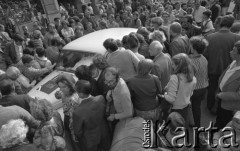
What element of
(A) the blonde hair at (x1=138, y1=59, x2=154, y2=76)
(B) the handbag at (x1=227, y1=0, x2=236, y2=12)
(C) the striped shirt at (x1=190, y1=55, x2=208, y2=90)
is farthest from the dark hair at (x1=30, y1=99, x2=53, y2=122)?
(B) the handbag at (x1=227, y1=0, x2=236, y2=12)

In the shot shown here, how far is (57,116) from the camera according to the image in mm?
3004

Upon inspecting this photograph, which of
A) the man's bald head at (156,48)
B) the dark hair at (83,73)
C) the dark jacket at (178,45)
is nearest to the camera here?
the dark hair at (83,73)

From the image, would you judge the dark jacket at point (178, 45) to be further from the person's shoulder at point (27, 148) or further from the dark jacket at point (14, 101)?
the person's shoulder at point (27, 148)

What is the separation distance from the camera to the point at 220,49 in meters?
4.16

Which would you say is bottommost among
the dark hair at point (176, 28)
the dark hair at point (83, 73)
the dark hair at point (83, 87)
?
the dark hair at point (83, 73)

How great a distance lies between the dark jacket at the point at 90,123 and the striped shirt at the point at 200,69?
1.65m

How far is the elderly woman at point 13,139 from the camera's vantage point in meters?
2.28

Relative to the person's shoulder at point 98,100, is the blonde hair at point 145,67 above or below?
above

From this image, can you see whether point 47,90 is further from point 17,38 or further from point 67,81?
point 17,38

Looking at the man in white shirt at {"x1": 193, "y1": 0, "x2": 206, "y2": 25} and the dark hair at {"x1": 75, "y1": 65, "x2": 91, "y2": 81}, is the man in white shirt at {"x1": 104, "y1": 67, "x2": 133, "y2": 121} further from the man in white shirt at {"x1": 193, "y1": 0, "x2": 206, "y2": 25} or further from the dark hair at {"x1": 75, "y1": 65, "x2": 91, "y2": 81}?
the man in white shirt at {"x1": 193, "y1": 0, "x2": 206, "y2": 25}

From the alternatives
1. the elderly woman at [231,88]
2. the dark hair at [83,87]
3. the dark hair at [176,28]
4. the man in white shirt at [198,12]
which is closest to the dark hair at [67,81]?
the dark hair at [83,87]

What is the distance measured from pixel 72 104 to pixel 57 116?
249mm

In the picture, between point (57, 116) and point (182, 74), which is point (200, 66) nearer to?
point (182, 74)

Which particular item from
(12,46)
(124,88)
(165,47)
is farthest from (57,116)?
(12,46)
